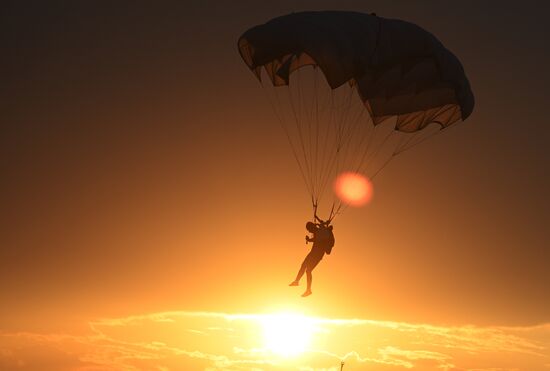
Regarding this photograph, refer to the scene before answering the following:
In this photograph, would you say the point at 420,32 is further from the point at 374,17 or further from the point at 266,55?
the point at 266,55

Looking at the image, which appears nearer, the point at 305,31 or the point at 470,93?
the point at 305,31

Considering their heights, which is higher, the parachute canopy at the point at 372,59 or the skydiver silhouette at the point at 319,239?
the parachute canopy at the point at 372,59

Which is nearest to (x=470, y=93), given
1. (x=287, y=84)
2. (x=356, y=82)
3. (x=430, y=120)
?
(x=430, y=120)

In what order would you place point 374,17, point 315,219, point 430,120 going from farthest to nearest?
point 430,120, point 374,17, point 315,219

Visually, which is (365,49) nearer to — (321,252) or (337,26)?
(337,26)

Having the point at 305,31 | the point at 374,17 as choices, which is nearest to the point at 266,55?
the point at 305,31

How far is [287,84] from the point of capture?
128 feet

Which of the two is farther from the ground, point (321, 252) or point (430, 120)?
point (430, 120)

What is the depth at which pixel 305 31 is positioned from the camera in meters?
37.4

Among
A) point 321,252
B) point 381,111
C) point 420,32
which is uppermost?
point 420,32

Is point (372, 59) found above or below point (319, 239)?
above

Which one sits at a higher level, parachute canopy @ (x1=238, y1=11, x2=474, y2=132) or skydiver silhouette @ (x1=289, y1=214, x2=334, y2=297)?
parachute canopy @ (x1=238, y1=11, x2=474, y2=132)

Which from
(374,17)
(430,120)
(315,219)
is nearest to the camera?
(315,219)

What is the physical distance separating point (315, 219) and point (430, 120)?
8035mm
